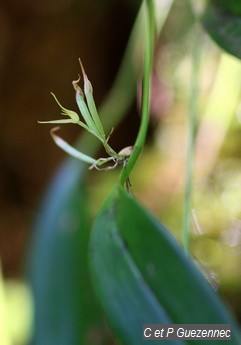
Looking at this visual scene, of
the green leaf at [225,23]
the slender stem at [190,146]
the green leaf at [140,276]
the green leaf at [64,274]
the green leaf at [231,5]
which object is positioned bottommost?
the green leaf at [64,274]

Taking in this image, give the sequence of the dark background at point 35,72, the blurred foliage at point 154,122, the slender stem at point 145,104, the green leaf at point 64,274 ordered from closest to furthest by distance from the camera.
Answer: the slender stem at point 145,104 → the green leaf at point 64,274 → the blurred foliage at point 154,122 → the dark background at point 35,72

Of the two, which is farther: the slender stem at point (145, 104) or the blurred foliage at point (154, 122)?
the blurred foliage at point (154, 122)

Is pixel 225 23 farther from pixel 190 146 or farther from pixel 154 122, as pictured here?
pixel 154 122

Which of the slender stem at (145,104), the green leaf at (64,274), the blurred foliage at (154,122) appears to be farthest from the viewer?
the blurred foliage at (154,122)

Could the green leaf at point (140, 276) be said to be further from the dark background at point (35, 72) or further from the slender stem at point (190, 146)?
the dark background at point (35, 72)

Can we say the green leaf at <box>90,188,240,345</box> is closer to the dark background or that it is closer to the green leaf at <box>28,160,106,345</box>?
the green leaf at <box>28,160,106,345</box>

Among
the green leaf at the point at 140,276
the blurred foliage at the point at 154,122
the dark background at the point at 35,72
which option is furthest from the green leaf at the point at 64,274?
the dark background at the point at 35,72

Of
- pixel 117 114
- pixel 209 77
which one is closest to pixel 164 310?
pixel 117 114
